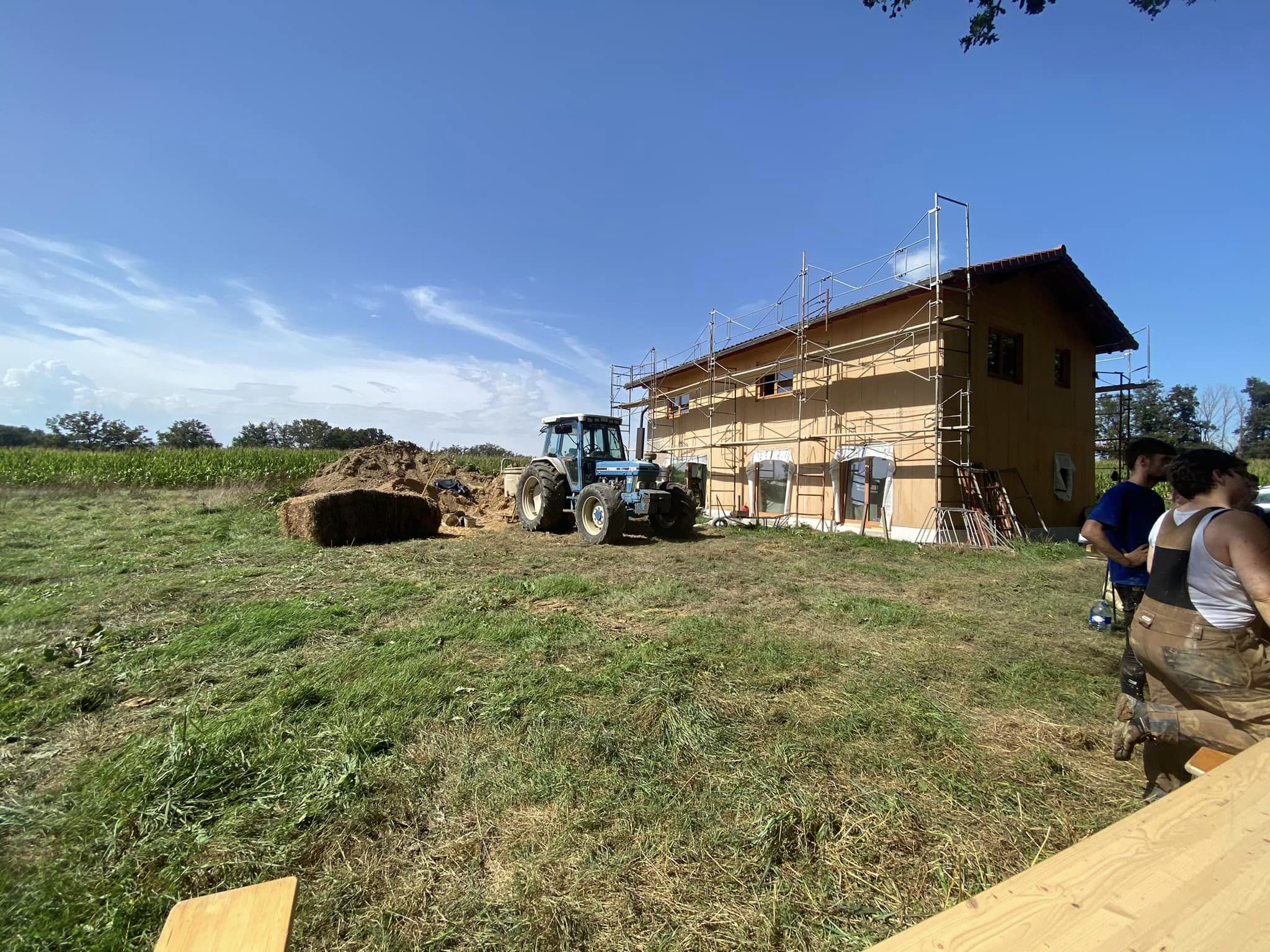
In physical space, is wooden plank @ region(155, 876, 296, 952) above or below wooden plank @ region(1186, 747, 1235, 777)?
above

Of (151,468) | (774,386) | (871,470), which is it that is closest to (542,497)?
(871,470)

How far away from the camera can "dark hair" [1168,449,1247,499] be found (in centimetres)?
228

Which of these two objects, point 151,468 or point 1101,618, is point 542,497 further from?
point 151,468

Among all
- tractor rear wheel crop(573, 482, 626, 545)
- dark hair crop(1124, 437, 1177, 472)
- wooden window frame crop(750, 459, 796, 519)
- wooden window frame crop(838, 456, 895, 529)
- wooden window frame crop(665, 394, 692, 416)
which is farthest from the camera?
wooden window frame crop(665, 394, 692, 416)

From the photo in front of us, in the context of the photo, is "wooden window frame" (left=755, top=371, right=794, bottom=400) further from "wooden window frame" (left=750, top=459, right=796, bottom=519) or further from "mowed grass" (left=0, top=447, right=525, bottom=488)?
"mowed grass" (left=0, top=447, right=525, bottom=488)

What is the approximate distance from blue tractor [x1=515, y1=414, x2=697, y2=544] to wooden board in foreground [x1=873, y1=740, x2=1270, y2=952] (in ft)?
27.5

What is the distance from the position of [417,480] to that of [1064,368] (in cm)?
1806

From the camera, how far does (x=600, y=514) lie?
32.6ft

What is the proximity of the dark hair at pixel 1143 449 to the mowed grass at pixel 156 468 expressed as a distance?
16478 millimetres

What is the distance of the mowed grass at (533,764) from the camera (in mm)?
1845

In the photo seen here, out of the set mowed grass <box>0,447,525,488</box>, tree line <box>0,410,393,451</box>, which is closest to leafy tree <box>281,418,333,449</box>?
tree line <box>0,410,393,451</box>

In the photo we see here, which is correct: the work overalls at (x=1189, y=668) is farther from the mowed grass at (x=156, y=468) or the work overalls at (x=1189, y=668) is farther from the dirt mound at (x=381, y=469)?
the mowed grass at (x=156, y=468)

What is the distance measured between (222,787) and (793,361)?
44.7 feet

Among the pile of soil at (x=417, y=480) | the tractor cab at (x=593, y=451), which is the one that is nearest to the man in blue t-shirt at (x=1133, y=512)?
the tractor cab at (x=593, y=451)
